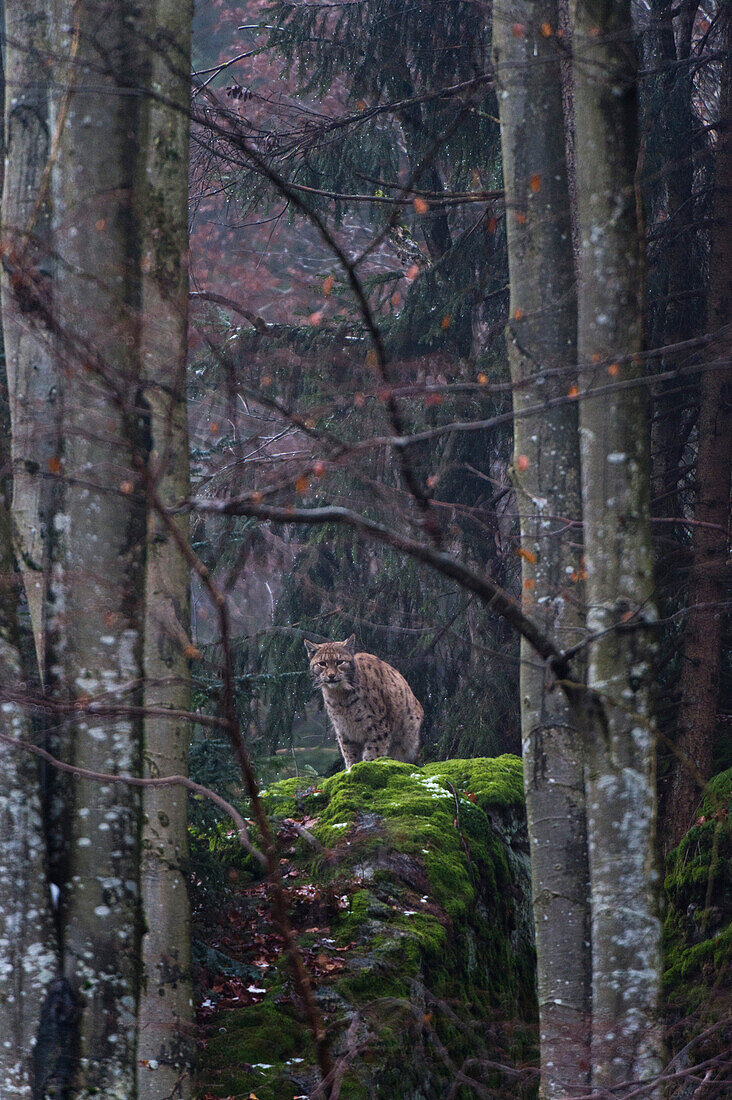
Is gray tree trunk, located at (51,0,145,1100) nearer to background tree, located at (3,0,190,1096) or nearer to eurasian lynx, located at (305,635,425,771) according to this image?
background tree, located at (3,0,190,1096)

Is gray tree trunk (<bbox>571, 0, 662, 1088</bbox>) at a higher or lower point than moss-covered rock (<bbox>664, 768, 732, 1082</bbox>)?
higher

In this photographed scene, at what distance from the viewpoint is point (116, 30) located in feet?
12.7

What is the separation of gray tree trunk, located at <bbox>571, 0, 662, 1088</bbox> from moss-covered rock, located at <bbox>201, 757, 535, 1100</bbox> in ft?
2.04

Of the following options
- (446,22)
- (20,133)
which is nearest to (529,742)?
(20,133)

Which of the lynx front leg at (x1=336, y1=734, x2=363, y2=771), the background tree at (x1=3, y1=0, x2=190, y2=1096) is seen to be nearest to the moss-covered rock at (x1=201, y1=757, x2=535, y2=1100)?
the background tree at (x1=3, y1=0, x2=190, y2=1096)

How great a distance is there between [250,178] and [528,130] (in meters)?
4.60

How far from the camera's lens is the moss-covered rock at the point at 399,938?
4457mm

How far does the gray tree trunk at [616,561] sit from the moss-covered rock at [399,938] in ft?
2.04

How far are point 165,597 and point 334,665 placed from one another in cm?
564

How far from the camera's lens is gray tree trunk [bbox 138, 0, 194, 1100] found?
3.59 meters

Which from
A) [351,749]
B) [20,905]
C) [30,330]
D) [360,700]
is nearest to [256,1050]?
[20,905]

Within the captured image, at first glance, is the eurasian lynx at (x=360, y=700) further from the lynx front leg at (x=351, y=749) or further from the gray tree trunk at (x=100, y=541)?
the gray tree trunk at (x=100, y=541)

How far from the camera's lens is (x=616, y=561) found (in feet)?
11.7

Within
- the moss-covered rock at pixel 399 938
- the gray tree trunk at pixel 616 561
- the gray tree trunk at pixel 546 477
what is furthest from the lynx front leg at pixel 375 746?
the gray tree trunk at pixel 616 561
